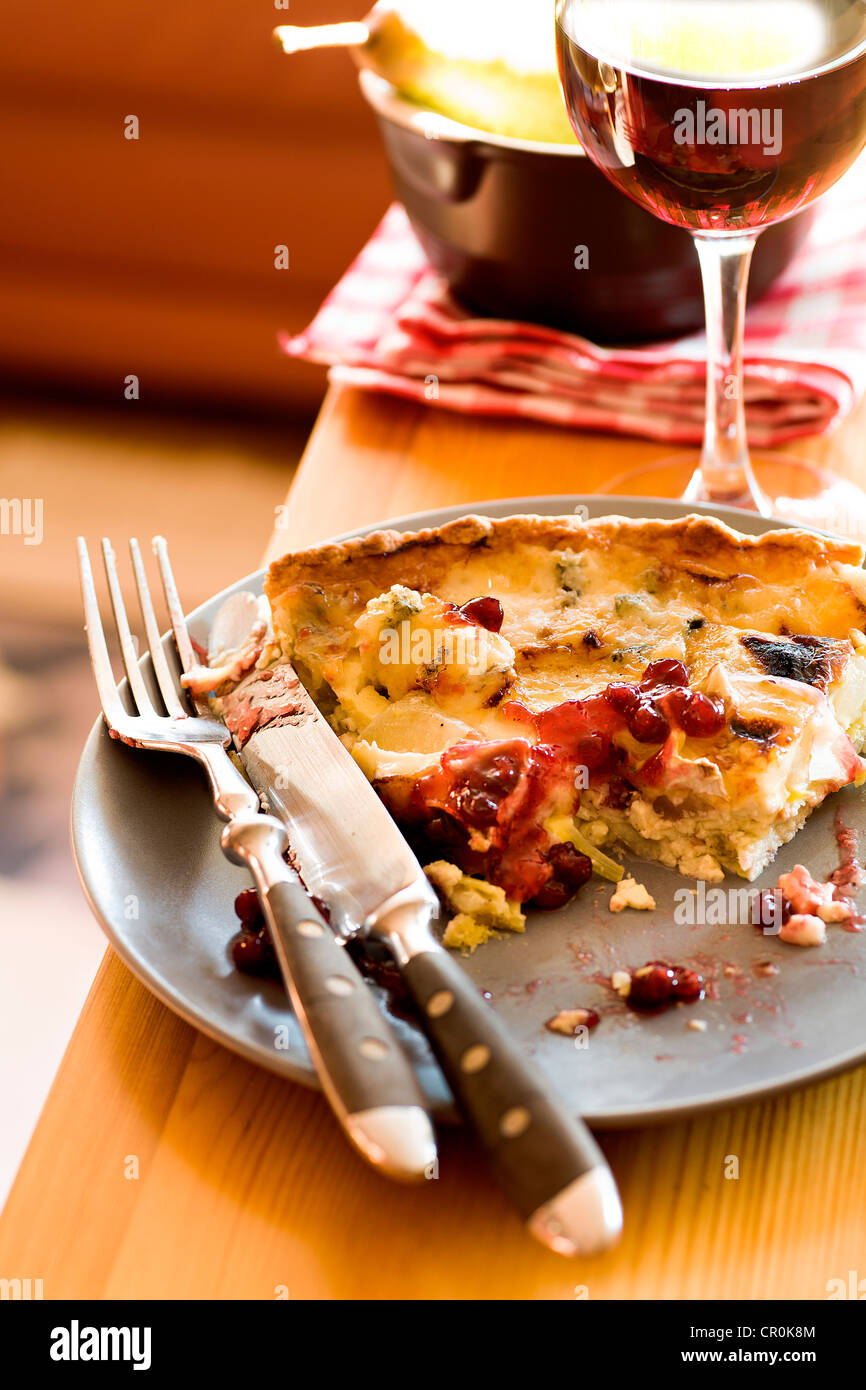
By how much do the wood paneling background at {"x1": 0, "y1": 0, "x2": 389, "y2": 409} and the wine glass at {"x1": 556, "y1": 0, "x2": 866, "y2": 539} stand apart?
7.04ft

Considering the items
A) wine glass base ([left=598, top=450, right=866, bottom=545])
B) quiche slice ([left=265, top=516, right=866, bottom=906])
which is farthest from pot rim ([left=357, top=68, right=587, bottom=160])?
quiche slice ([left=265, top=516, right=866, bottom=906])

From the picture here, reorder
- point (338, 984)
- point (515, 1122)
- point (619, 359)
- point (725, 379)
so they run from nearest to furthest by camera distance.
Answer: point (515, 1122), point (338, 984), point (725, 379), point (619, 359)

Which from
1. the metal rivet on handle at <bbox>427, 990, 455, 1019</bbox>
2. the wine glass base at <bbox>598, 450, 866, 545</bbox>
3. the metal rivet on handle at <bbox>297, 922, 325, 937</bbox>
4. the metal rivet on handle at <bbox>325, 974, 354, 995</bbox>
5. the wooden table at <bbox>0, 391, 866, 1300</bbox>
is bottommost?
the wooden table at <bbox>0, 391, 866, 1300</bbox>

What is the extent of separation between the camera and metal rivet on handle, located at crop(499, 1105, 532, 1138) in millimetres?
816

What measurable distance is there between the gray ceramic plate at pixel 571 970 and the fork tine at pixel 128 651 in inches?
2.6

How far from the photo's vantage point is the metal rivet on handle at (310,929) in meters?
0.97

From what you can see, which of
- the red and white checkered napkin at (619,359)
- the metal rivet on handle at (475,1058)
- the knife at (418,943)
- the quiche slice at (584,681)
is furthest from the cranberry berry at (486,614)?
the red and white checkered napkin at (619,359)

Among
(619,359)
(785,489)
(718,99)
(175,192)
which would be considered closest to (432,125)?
(619,359)

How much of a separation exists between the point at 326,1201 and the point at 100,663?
62cm

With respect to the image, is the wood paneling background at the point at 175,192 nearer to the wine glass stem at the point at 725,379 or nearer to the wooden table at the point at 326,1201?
the wine glass stem at the point at 725,379

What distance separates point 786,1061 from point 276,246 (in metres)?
3.04

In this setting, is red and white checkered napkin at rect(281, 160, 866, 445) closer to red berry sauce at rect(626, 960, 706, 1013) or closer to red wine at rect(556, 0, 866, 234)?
red wine at rect(556, 0, 866, 234)

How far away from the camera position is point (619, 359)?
1873mm

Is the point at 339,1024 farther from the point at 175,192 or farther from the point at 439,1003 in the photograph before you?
the point at 175,192
